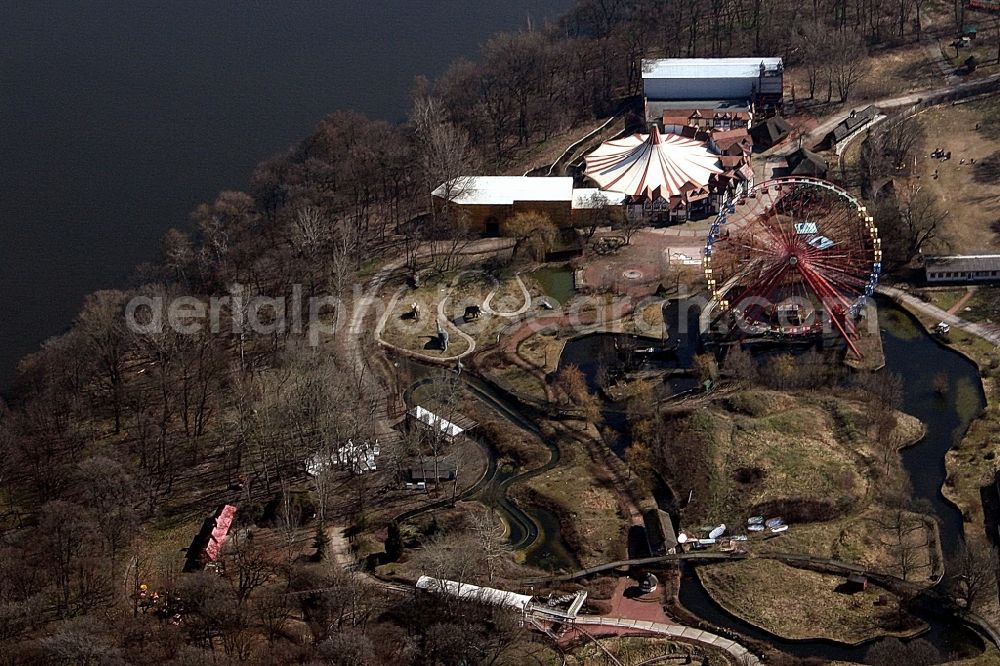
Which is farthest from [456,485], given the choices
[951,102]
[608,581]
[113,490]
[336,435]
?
[951,102]

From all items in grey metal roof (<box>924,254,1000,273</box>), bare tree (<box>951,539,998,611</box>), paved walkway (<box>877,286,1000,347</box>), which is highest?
grey metal roof (<box>924,254,1000,273</box>)

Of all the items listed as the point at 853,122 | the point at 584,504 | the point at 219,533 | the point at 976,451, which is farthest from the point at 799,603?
the point at 853,122

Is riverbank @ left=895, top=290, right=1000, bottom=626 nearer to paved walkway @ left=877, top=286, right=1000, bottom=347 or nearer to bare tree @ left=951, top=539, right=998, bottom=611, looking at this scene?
paved walkway @ left=877, top=286, right=1000, bottom=347

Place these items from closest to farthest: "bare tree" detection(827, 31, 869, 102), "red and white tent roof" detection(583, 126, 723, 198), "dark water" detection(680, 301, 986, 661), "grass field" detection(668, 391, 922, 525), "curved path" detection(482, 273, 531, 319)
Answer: "dark water" detection(680, 301, 986, 661), "grass field" detection(668, 391, 922, 525), "curved path" detection(482, 273, 531, 319), "red and white tent roof" detection(583, 126, 723, 198), "bare tree" detection(827, 31, 869, 102)

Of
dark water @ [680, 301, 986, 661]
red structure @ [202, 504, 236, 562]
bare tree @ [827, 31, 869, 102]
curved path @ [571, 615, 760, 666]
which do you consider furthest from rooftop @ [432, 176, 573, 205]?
curved path @ [571, 615, 760, 666]

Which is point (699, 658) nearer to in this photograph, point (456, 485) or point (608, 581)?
point (608, 581)

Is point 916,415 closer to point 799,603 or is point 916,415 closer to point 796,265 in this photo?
point 796,265

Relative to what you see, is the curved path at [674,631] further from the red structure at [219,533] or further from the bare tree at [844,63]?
the bare tree at [844,63]
